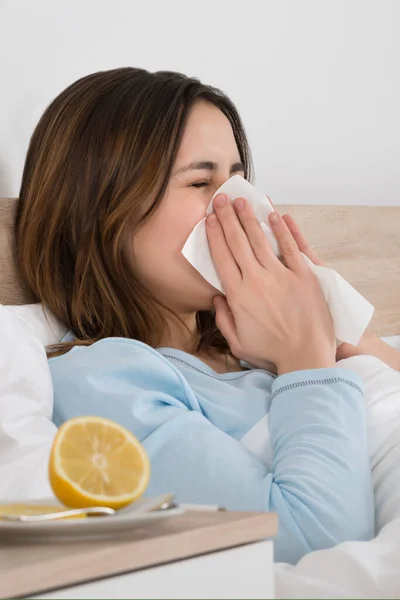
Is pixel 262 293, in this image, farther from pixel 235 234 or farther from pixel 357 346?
pixel 357 346

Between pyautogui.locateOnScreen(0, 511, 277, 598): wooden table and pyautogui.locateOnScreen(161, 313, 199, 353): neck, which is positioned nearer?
pyautogui.locateOnScreen(0, 511, 277, 598): wooden table

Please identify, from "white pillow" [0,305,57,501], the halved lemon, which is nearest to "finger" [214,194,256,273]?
"white pillow" [0,305,57,501]

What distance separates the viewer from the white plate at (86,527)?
54 cm

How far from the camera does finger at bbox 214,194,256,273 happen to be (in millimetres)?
1306

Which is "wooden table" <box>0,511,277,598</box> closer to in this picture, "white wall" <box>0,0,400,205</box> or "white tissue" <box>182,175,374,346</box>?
"white tissue" <box>182,175,374,346</box>

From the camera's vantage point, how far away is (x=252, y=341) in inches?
51.3

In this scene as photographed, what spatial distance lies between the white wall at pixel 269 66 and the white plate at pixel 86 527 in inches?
41.5

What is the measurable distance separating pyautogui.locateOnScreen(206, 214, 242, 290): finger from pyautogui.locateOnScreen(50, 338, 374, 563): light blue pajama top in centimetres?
16

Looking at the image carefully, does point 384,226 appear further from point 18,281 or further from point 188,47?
point 18,281

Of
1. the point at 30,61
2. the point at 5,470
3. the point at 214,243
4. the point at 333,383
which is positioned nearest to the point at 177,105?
the point at 214,243

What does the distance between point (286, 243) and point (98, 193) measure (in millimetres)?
298

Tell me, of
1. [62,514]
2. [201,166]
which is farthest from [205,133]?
[62,514]

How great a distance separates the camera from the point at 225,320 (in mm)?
1339

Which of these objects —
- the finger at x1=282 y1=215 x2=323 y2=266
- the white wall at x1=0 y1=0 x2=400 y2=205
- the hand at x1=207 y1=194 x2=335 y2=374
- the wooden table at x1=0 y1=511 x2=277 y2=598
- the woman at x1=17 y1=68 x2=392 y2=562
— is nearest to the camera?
the wooden table at x1=0 y1=511 x2=277 y2=598
